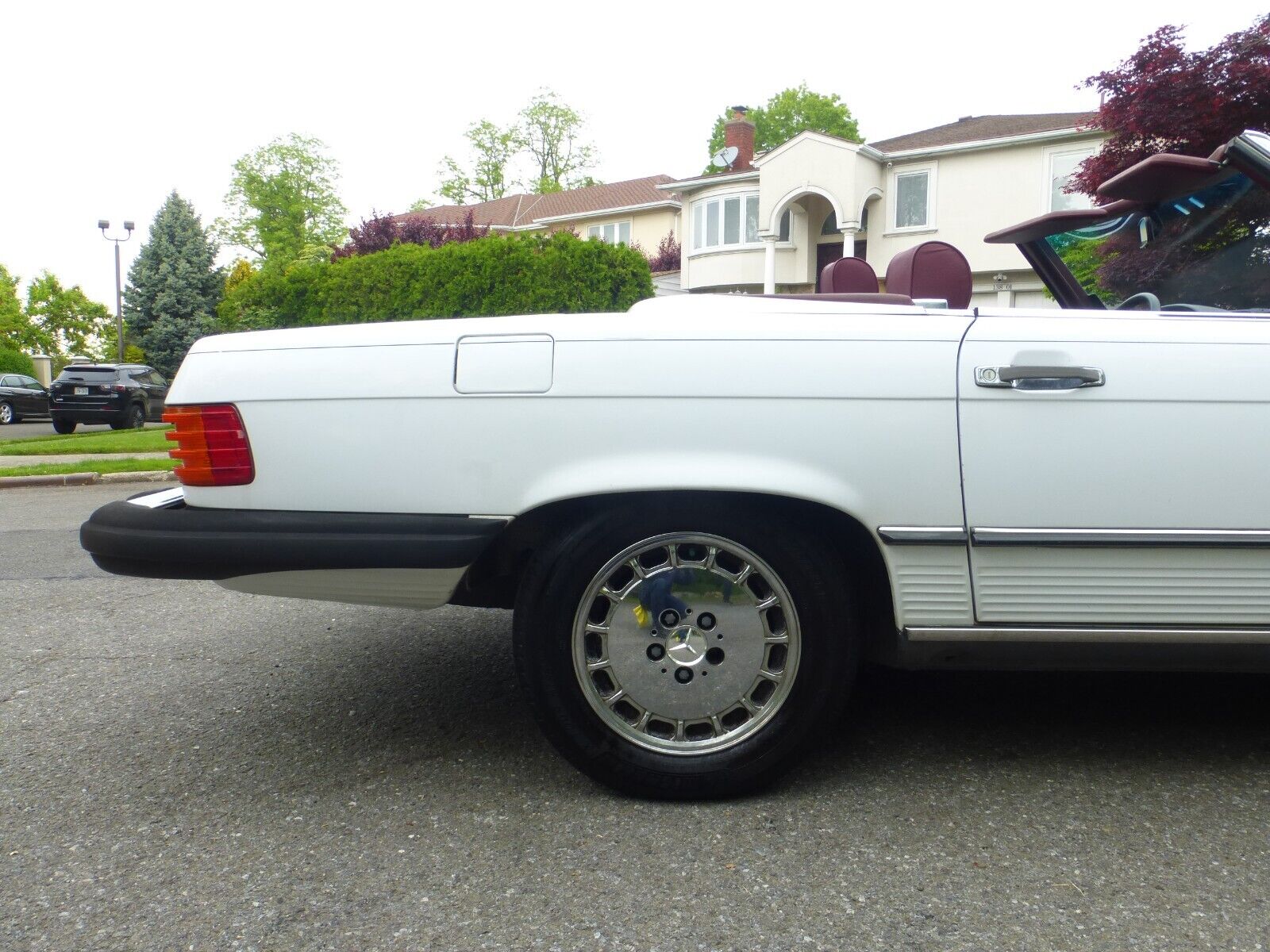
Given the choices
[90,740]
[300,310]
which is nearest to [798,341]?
[90,740]

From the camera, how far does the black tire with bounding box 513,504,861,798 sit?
2418 mm

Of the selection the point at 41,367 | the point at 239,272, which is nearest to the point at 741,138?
the point at 41,367

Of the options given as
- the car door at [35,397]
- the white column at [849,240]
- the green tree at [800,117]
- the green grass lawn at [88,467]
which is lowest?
the green grass lawn at [88,467]

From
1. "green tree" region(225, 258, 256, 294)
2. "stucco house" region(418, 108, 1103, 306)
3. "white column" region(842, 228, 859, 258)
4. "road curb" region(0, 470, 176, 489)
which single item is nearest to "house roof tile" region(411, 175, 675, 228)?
"stucco house" region(418, 108, 1103, 306)

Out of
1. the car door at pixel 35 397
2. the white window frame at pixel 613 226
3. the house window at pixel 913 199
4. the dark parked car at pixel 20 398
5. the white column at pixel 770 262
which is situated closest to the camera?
the dark parked car at pixel 20 398

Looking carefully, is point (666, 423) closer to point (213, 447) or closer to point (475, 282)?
point (213, 447)

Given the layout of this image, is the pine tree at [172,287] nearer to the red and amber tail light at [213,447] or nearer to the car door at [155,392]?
the car door at [155,392]

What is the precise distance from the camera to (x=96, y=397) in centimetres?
2053

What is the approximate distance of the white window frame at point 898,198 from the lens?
27844mm

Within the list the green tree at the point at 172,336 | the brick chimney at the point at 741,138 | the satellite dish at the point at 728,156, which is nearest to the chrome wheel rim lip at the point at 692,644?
the satellite dish at the point at 728,156

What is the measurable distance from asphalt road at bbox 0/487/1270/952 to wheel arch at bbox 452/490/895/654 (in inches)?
13.8

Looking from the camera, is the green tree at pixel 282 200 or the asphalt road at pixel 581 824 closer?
the asphalt road at pixel 581 824

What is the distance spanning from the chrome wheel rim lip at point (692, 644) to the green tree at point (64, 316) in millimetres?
74026

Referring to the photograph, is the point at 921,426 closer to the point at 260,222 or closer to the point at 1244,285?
the point at 1244,285
